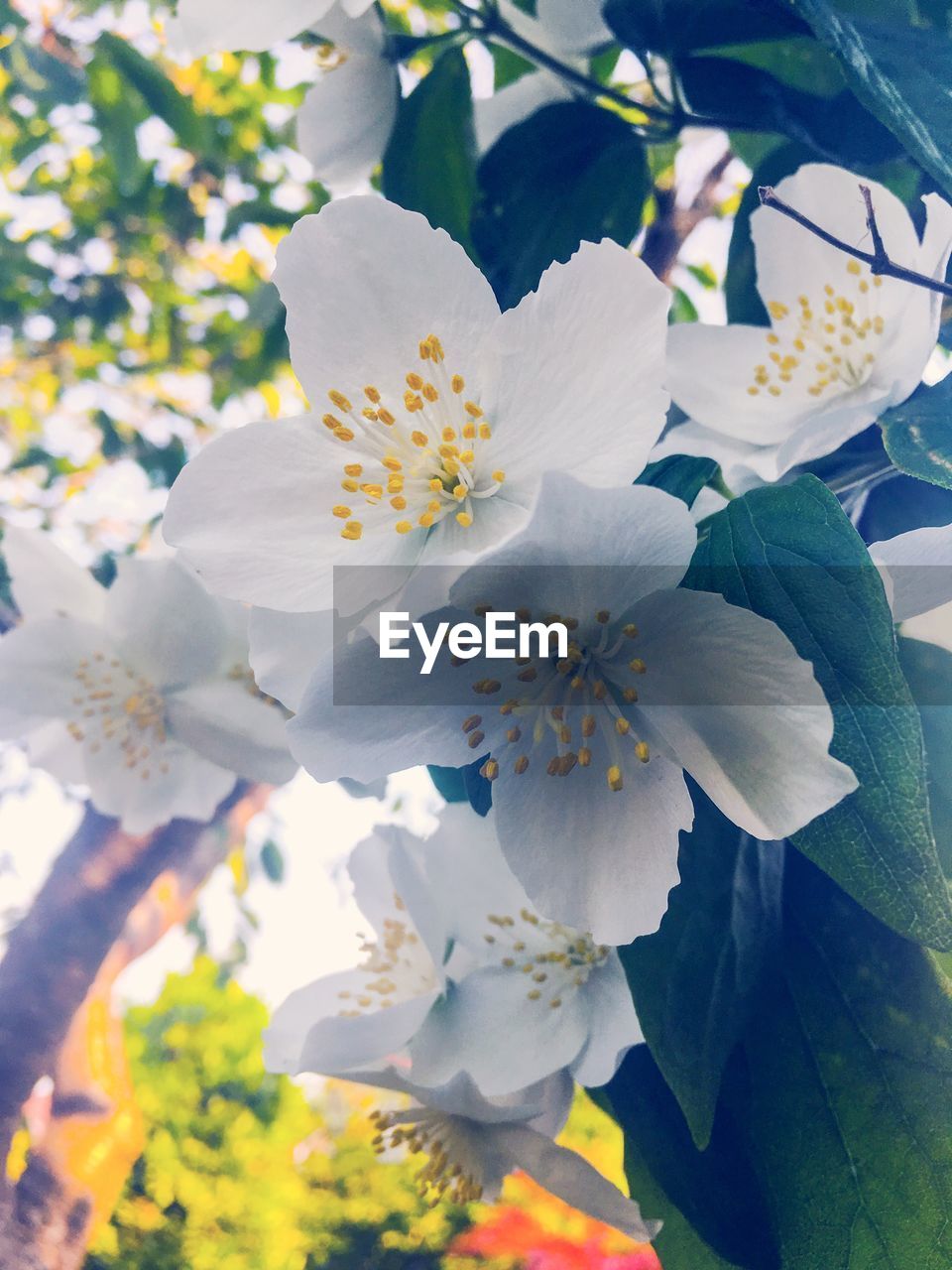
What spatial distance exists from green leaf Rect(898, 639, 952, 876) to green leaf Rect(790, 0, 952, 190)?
6.8 inches

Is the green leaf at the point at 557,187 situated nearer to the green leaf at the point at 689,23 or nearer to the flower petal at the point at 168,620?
the green leaf at the point at 689,23

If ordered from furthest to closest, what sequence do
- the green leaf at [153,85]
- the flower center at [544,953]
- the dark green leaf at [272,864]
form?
the dark green leaf at [272,864] < the green leaf at [153,85] < the flower center at [544,953]

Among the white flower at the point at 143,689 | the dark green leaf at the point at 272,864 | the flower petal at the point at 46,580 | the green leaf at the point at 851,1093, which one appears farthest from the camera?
the dark green leaf at the point at 272,864

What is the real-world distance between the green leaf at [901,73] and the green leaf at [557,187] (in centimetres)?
13

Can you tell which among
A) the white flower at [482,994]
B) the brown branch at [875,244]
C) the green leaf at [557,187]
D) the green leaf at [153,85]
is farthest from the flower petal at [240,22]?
the green leaf at [153,85]

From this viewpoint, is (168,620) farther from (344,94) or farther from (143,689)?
(344,94)

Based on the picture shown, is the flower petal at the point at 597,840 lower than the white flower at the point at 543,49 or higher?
lower

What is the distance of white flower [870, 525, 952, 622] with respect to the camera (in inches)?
12.1

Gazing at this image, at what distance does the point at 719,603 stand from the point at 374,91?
38cm

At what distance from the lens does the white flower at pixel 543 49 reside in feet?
1.62

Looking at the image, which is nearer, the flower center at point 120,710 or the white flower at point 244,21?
the white flower at point 244,21

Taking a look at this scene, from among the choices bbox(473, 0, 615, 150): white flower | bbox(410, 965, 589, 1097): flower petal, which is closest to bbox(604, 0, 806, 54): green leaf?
bbox(473, 0, 615, 150): white flower

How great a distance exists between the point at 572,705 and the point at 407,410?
119 mm

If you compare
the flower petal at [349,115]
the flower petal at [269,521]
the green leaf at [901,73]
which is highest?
the green leaf at [901,73]
